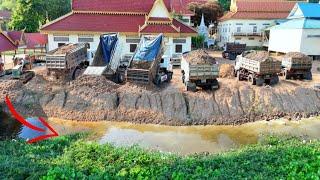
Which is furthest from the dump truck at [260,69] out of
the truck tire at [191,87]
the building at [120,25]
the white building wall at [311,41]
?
the white building wall at [311,41]

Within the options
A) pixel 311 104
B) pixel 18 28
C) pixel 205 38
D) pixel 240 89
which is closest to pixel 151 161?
pixel 240 89

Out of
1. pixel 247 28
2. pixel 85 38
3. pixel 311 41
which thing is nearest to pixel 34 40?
pixel 85 38

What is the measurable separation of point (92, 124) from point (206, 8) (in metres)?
39.8

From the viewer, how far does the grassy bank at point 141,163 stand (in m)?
9.58

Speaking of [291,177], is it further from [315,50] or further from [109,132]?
[315,50]

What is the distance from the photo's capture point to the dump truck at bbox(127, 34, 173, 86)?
1977 centimetres

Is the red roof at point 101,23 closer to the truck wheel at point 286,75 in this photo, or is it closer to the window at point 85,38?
the window at point 85,38

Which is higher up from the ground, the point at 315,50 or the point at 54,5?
the point at 54,5

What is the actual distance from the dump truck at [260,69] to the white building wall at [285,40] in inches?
572

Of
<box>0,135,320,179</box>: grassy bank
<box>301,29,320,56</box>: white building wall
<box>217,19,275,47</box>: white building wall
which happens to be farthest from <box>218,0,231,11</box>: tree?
<box>0,135,320,179</box>: grassy bank

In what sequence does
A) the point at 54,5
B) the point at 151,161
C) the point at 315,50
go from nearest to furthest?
the point at 151,161
the point at 315,50
the point at 54,5

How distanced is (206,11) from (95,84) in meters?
37.2

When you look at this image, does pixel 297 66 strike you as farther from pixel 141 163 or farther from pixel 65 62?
pixel 141 163

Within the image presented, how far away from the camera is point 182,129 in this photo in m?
16.3
